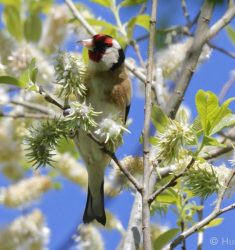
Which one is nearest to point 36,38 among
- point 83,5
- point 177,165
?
point 83,5

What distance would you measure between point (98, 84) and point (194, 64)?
0.49 meters

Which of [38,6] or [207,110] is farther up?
[38,6]

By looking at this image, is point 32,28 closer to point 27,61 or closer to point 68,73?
point 27,61

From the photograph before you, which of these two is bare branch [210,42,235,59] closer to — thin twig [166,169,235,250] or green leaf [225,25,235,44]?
green leaf [225,25,235,44]

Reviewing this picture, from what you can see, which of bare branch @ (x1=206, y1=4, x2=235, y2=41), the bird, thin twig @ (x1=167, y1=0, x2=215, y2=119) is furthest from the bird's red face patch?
thin twig @ (x1=167, y1=0, x2=215, y2=119)

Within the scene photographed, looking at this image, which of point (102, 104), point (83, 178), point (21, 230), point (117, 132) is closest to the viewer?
point (117, 132)

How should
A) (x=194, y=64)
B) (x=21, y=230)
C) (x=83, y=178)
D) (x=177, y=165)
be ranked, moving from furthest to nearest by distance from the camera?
(x=83, y=178), (x=21, y=230), (x=194, y=64), (x=177, y=165)

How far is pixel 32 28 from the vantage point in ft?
9.05

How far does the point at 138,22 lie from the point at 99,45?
0.23 m

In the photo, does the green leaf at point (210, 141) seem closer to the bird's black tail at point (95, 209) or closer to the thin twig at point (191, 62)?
the thin twig at point (191, 62)

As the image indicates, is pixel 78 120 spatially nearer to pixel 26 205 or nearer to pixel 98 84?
pixel 98 84

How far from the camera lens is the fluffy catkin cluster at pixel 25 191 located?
7.41 feet

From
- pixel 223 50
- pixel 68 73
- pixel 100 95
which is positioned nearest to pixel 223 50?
pixel 223 50

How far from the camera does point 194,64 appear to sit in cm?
157
